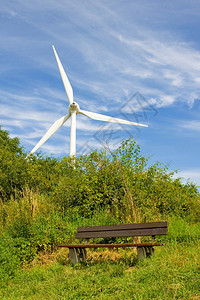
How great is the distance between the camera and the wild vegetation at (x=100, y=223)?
14.7ft

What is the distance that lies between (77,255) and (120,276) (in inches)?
65.0

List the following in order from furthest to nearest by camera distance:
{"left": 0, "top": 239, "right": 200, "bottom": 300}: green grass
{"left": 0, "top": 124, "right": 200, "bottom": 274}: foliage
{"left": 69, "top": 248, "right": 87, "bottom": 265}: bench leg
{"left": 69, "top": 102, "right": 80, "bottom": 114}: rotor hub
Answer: {"left": 69, "top": 102, "right": 80, "bottom": 114}: rotor hub → {"left": 0, "top": 124, "right": 200, "bottom": 274}: foliage → {"left": 69, "top": 248, "right": 87, "bottom": 265}: bench leg → {"left": 0, "top": 239, "right": 200, "bottom": 300}: green grass

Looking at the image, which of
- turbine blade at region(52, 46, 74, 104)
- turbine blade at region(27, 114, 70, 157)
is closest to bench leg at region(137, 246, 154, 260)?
turbine blade at region(27, 114, 70, 157)

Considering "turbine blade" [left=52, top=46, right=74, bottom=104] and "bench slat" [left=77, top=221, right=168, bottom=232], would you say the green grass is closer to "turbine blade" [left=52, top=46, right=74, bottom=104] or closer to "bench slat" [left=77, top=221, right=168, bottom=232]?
"bench slat" [left=77, top=221, right=168, bottom=232]

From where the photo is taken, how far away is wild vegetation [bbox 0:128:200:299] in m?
4.48

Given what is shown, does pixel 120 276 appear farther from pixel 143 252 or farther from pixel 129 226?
pixel 129 226

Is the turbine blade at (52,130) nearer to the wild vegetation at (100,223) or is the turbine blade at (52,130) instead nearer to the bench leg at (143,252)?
the wild vegetation at (100,223)

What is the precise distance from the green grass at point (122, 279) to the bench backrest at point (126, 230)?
43cm

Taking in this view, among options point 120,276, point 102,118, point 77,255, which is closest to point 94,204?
point 77,255

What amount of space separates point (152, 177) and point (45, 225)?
12.4 feet

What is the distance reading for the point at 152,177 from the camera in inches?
385

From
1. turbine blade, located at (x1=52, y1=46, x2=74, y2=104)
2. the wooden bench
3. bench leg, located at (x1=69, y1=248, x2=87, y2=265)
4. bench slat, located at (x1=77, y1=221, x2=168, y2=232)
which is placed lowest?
bench leg, located at (x1=69, y1=248, x2=87, y2=265)

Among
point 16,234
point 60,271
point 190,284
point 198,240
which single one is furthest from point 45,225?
point 190,284

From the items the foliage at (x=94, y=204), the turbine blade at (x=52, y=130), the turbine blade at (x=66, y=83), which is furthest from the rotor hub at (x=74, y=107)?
the foliage at (x=94, y=204)
